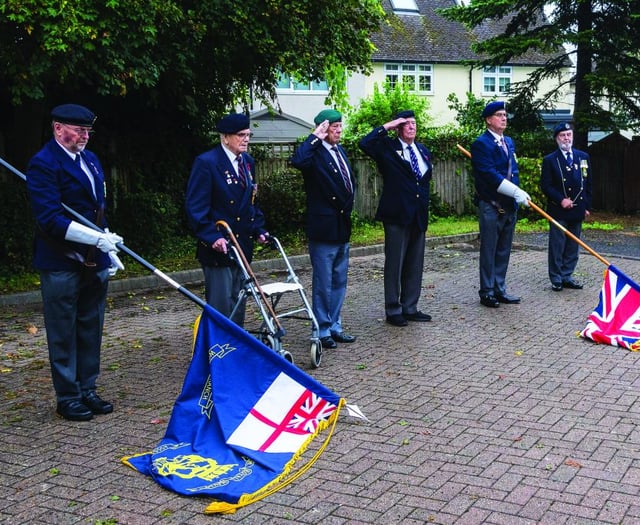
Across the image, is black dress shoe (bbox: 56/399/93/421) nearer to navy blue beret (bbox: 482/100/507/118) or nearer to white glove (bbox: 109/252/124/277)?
white glove (bbox: 109/252/124/277)

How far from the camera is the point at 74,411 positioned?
19.6 feet

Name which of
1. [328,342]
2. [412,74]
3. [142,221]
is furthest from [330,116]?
[412,74]

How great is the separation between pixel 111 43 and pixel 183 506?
324 inches

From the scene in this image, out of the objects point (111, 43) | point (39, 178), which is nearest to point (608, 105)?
point (111, 43)

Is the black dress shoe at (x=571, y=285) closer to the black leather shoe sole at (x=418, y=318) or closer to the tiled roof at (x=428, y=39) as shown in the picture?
the black leather shoe sole at (x=418, y=318)

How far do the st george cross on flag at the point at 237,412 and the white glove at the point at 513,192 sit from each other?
4.74 meters

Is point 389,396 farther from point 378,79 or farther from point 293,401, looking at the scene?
point 378,79

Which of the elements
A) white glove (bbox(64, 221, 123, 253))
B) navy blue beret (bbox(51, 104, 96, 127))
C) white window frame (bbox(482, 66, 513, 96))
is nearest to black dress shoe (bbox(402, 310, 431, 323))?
white glove (bbox(64, 221, 123, 253))

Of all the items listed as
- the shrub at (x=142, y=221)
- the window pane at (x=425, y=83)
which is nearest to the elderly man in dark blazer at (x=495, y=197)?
the shrub at (x=142, y=221)

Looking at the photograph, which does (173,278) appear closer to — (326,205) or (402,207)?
(402,207)

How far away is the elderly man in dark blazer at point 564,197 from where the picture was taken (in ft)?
35.4

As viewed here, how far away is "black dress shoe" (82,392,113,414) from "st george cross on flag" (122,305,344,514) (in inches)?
37.8

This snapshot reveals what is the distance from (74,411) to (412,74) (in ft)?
112

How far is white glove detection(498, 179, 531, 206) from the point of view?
944 cm
